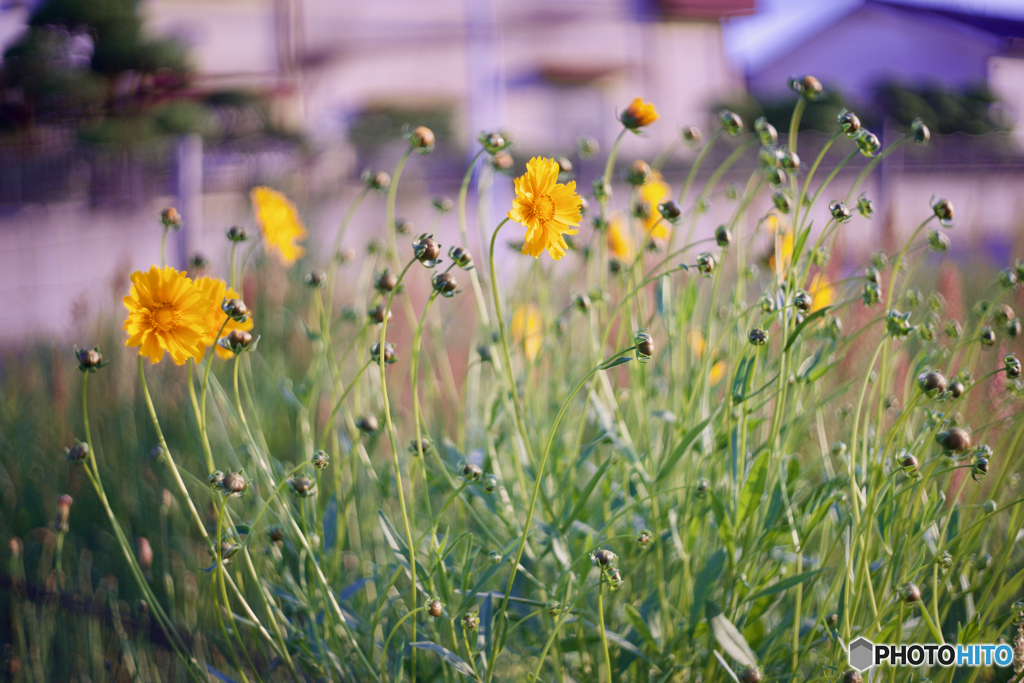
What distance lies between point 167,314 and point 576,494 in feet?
1.54

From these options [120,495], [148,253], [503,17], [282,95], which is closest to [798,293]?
[120,495]

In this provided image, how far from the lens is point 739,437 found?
27.7 inches

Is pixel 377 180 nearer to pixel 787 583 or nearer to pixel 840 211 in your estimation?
pixel 840 211

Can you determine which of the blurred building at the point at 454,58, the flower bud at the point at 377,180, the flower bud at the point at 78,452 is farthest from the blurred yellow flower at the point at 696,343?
the blurred building at the point at 454,58

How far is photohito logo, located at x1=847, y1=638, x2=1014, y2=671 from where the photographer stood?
64cm

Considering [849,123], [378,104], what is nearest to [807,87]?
[849,123]

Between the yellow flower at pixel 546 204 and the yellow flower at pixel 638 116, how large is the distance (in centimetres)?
22

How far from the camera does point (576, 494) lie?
76 cm

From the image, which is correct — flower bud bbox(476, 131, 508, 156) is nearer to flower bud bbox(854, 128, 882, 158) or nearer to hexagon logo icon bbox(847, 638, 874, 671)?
flower bud bbox(854, 128, 882, 158)

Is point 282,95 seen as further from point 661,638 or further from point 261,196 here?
point 661,638

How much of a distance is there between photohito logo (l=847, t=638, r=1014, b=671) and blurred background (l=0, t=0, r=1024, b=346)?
936mm

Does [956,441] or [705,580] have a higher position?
[956,441]

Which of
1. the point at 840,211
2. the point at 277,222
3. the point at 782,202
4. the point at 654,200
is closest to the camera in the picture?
the point at 840,211

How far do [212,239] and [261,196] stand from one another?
3322 mm
